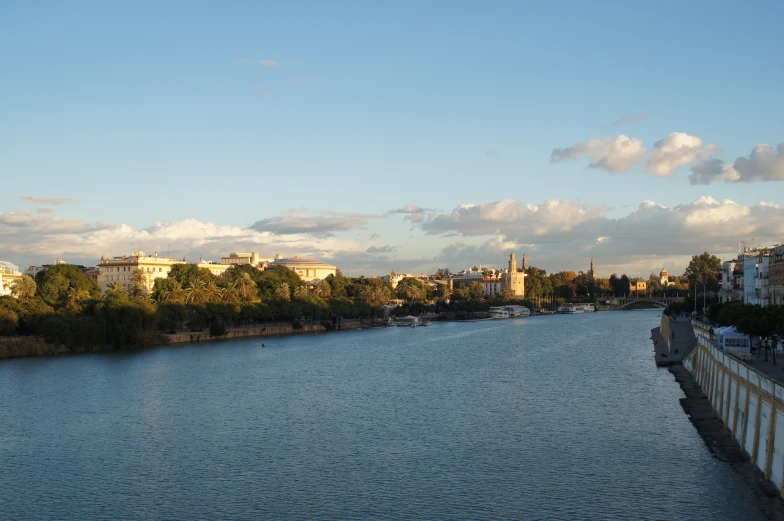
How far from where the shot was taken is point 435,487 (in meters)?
27.7

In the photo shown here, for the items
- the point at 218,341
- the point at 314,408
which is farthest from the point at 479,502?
the point at 218,341

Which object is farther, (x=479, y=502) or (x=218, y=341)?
(x=218, y=341)

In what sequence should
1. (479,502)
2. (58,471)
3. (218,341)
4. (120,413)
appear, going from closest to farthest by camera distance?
(479,502) < (58,471) < (120,413) < (218,341)

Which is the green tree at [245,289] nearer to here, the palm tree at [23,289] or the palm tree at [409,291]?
the palm tree at [23,289]

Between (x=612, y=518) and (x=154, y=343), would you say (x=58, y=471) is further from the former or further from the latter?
Answer: (x=154, y=343)

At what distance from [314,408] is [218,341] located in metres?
53.1

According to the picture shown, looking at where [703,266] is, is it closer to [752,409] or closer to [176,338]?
[176,338]

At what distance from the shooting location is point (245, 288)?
11194 centimetres

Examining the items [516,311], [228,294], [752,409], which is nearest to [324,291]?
[228,294]

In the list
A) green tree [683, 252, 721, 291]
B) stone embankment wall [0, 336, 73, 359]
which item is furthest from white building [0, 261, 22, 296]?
green tree [683, 252, 721, 291]

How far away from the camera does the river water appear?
25922mm

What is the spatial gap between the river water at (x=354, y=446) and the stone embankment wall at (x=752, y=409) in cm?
133

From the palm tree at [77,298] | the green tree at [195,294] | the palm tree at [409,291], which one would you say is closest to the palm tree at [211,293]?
the green tree at [195,294]

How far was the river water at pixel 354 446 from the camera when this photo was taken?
85.0ft
